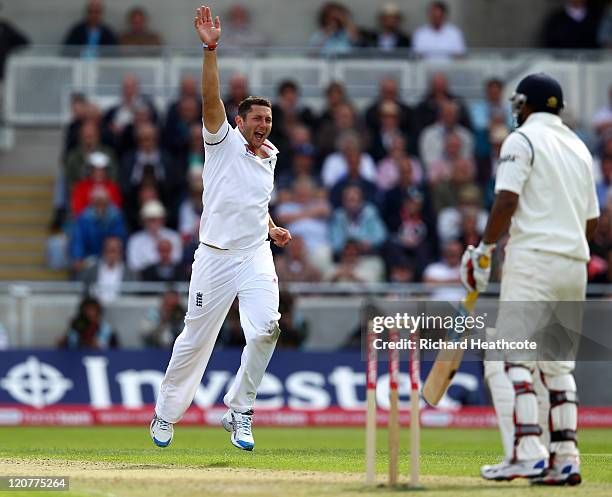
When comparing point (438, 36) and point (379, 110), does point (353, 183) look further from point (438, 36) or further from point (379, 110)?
point (438, 36)

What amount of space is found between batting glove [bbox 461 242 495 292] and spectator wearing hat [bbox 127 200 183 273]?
9328mm

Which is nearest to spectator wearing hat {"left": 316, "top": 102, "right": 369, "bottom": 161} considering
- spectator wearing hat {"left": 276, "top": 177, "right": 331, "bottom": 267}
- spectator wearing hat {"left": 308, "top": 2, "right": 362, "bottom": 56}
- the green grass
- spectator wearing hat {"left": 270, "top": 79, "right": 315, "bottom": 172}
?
spectator wearing hat {"left": 270, "top": 79, "right": 315, "bottom": 172}

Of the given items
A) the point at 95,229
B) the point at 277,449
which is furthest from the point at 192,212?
the point at 277,449

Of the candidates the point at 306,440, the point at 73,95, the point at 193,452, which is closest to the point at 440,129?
the point at 73,95

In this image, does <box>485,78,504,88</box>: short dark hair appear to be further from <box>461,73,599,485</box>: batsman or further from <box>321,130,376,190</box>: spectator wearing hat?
<box>461,73,599,485</box>: batsman

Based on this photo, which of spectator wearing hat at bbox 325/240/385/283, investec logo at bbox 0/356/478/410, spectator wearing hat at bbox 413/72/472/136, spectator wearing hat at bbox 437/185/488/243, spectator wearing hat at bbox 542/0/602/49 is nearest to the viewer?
investec logo at bbox 0/356/478/410

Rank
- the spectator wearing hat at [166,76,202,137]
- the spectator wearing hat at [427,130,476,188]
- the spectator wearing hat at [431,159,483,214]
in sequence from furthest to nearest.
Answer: the spectator wearing hat at [166,76,202,137] → the spectator wearing hat at [427,130,476,188] → the spectator wearing hat at [431,159,483,214]

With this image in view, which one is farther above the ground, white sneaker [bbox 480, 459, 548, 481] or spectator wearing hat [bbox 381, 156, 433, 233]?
spectator wearing hat [bbox 381, 156, 433, 233]

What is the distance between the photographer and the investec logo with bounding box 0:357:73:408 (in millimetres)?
16391

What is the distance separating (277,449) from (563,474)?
3882 millimetres

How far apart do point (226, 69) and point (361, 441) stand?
8053 mm

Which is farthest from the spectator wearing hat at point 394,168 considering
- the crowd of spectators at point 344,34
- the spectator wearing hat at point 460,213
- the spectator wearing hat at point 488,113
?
the crowd of spectators at point 344,34

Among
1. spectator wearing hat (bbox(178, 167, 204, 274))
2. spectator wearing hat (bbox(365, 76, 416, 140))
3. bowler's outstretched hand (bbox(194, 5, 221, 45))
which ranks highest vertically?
bowler's outstretched hand (bbox(194, 5, 221, 45))

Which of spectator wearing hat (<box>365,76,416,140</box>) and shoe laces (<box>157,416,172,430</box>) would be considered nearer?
shoe laces (<box>157,416,172,430</box>)
